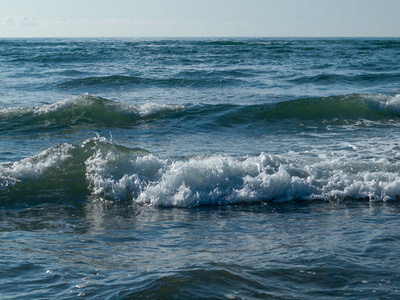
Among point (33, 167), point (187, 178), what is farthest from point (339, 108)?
point (33, 167)

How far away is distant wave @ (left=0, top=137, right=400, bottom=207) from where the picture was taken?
21.6 feet

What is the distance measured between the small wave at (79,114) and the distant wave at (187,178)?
4.23m

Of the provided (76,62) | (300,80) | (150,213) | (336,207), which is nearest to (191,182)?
(150,213)

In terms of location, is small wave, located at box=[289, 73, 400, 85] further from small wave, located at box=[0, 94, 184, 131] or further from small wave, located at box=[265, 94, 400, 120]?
small wave, located at box=[0, 94, 184, 131]

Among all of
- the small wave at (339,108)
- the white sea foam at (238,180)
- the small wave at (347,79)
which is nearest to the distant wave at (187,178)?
the white sea foam at (238,180)

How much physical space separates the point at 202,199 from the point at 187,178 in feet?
1.75

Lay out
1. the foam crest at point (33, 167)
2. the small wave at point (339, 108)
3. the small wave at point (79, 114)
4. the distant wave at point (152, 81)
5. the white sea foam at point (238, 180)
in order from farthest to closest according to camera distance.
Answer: the distant wave at point (152, 81) < the small wave at point (339, 108) < the small wave at point (79, 114) < the foam crest at point (33, 167) < the white sea foam at point (238, 180)

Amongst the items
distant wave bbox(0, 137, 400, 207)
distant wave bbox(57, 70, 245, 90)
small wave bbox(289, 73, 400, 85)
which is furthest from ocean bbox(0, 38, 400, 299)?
small wave bbox(289, 73, 400, 85)

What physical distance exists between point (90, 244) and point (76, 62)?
26136 mm

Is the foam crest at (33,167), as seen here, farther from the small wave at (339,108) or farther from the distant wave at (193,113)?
the small wave at (339,108)

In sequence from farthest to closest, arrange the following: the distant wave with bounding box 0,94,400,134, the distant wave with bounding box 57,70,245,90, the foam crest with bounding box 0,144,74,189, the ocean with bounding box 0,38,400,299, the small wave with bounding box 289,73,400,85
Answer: the small wave with bounding box 289,73,400,85 < the distant wave with bounding box 57,70,245,90 < the distant wave with bounding box 0,94,400,134 < the foam crest with bounding box 0,144,74,189 < the ocean with bounding box 0,38,400,299

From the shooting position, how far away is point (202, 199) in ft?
21.4

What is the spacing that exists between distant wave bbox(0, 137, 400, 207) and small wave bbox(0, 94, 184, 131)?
13.9 ft

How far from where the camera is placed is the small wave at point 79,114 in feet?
38.7
